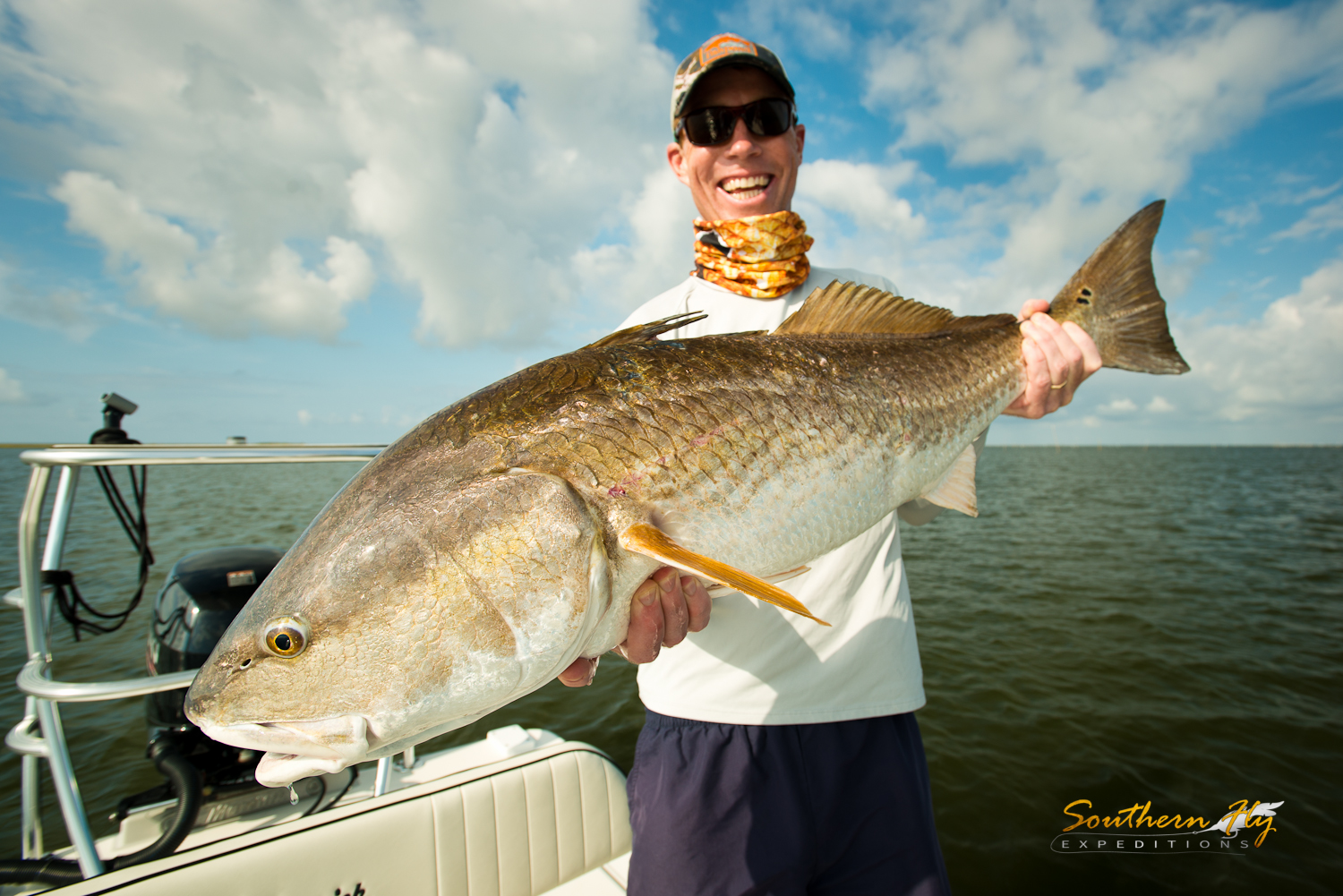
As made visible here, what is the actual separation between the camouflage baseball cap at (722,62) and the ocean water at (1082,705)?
286 inches

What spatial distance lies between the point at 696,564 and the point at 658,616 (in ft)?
1.12

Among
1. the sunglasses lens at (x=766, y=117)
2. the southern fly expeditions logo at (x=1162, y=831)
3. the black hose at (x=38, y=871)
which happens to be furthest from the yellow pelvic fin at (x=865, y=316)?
the southern fly expeditions logo at (x=1162, y=831)

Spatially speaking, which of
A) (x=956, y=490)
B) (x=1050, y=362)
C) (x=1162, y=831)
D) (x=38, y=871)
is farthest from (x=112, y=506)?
(x=1162, y=831)

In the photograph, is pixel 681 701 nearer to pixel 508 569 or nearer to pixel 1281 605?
pixel 508 569

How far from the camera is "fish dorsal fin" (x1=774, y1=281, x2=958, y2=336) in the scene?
2.19m

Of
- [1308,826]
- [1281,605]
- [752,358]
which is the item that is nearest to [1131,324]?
[752,358]

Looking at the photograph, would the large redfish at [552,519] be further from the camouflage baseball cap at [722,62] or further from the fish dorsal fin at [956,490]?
the camouflage baseball cap at [722,62]

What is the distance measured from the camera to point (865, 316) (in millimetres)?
2334

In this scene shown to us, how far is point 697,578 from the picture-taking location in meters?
1.77

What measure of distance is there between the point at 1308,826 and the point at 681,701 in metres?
8.67

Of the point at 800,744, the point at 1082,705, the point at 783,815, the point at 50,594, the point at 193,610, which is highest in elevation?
the point at 50,594

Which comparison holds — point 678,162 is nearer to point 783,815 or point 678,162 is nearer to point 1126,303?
point 1126,303

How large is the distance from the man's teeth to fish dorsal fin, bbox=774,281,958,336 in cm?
102

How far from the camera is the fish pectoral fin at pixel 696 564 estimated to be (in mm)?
1444
